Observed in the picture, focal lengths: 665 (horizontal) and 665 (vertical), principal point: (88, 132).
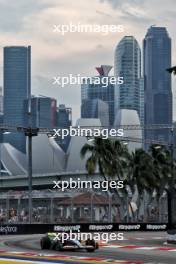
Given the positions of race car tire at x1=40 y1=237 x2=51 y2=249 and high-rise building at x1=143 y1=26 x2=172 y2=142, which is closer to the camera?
race car tire at x1=40 y1=237 x2=51 y2=249

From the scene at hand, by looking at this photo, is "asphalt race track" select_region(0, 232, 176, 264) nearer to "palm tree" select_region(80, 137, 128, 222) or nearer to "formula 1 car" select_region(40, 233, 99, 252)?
"formula 1 car" select_region(40, 233, 99, 252)

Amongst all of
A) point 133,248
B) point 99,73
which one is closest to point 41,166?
point 133,248

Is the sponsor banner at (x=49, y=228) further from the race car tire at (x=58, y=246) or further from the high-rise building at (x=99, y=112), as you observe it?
the race car tire at (x=58, y=246)

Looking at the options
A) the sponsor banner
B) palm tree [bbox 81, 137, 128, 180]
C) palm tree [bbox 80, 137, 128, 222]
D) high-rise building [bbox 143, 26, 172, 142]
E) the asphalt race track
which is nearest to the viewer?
the asphalt race track

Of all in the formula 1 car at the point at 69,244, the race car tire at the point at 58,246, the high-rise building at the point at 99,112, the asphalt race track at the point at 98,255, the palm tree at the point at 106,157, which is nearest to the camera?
the asphalt race track at the point at 98,255

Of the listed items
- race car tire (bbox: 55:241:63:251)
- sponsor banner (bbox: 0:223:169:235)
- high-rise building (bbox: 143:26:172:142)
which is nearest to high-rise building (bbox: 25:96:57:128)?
high-rise building (bbox: 143:26:172:142)

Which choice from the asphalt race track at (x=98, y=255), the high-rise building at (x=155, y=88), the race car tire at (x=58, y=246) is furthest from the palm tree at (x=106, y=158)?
the race car tire at (x=58, y=246)

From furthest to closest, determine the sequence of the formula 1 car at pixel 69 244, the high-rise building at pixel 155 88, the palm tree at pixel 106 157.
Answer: the high-rise building at pixel 155 88
the palm tree at pixel 106 157
the formula 1 car at pixel 69 244

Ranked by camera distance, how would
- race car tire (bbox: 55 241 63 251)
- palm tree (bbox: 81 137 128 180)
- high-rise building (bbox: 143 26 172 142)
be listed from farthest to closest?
high-rise building (bbox: 143 26 172 142) → palm tree (bbox: 81 137 128 180) → race car tire (bbox: 55 241 63 251)

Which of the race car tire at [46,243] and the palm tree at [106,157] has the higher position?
the palm tree at [106,157]

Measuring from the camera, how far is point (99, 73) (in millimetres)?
21953

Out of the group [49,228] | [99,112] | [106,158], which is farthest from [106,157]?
[99,112]

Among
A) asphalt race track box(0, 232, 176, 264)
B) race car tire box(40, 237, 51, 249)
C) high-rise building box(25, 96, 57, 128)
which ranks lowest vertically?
asphalt race track box(0, 232, 176, 264)

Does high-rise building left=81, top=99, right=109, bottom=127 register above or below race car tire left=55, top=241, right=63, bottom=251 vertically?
above
